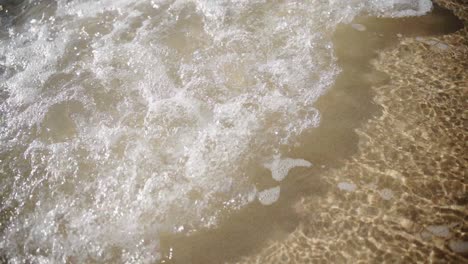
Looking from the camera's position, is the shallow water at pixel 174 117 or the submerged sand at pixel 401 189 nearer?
the submerged sand at pixel 401 189

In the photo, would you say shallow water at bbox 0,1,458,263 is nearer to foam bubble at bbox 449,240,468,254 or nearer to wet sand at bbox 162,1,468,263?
wet sand at bbox 162,1,468,263

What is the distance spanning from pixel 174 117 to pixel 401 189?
222 cm

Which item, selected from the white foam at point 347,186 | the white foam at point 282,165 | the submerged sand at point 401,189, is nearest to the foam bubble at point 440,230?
the submerged sand at point 401,189

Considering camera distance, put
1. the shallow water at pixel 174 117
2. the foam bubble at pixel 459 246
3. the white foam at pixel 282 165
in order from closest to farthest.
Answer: the foam bubble at pixel 459 246
the shallow water at pixel 174 117
the white foam at pixel 282 165

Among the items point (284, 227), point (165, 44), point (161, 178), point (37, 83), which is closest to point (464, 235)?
point (284, 227)

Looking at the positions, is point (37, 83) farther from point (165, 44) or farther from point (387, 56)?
point (387, 56)

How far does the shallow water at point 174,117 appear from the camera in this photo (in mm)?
2531

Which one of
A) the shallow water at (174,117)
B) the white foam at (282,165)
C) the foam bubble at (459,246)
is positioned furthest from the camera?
the white foam at (282,165)

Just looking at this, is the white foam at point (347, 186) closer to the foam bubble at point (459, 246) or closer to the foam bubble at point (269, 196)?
the foam bubble at point (269, 196)

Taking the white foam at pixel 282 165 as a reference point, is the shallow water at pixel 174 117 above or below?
above

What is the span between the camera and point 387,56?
3578mm

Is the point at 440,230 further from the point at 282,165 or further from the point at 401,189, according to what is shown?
the point at 282,165

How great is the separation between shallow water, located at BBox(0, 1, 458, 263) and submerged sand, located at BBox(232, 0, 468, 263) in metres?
0.17

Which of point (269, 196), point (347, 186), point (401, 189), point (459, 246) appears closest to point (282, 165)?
point (269, 196)
